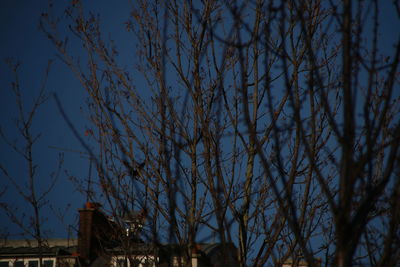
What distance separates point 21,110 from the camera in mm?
4480

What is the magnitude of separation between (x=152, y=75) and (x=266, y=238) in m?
1.86

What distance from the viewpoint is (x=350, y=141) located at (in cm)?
151

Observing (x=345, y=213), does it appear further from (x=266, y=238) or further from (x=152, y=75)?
(x=152, y=75)

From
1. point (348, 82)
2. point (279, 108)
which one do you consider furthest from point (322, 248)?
point (348, 82)

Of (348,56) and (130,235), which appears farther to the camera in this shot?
(130,235)

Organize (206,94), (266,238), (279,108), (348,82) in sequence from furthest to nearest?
(206,94) → (279,108) → (266,238) → (348,82)

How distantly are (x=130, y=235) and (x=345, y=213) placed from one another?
9.75 ft

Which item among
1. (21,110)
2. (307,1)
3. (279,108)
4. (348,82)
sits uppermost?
(307,1)

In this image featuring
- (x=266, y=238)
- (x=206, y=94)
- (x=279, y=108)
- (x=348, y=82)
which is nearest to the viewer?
(x=348, y=82)

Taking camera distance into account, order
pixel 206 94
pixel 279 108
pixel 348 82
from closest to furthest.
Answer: pixel 348 82, pixel 279 108, pixel 206 94

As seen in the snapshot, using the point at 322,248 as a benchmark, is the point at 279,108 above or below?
above

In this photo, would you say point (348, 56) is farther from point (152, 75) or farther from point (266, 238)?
point (152, 75)

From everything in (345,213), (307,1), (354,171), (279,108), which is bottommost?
(345,213)

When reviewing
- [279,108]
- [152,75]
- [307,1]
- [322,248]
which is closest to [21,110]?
[152,75]
